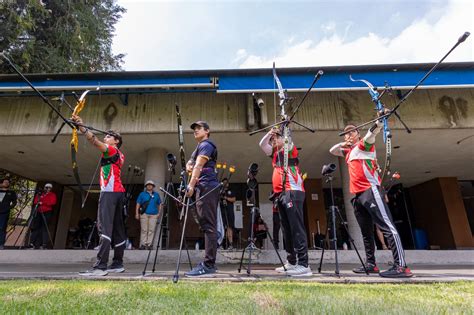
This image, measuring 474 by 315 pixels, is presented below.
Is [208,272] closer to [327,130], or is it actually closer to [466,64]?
[327,130]

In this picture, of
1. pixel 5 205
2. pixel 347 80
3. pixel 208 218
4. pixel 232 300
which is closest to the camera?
pixel 232 300

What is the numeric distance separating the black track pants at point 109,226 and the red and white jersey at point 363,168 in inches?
117

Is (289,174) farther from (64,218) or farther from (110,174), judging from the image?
(64,218)

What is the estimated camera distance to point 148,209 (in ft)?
22.1

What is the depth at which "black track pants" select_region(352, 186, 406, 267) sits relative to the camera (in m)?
3.07

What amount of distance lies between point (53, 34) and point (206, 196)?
8.41 meters

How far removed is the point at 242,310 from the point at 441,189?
41.2ft

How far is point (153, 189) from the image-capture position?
6.99 metres

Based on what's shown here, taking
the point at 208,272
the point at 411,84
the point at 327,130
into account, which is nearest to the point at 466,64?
the point at 411,84

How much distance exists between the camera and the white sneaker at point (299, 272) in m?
3.07

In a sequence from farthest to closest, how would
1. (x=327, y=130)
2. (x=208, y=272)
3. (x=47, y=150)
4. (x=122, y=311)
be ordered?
(x=47, y=150) < (x=327, y=130) < (x=208, y=272) < (x=122, y=311)

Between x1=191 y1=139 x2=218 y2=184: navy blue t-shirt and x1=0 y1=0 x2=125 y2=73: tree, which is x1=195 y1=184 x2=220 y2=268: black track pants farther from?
x1=0 y1=0 x2=125 y2=73: tree

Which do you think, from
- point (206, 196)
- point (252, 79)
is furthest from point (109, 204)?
Answer: point (252, 79)

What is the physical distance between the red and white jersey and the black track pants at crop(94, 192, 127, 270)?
2.96 meters
